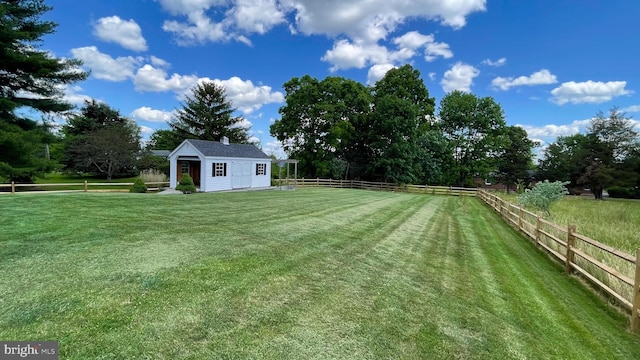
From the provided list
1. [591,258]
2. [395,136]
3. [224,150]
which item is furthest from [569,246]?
[395,136]

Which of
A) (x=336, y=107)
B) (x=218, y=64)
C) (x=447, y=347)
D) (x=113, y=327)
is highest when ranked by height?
(x=218, y=64)

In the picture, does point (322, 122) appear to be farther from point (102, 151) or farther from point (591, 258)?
point (591, 258)

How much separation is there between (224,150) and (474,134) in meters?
29.5

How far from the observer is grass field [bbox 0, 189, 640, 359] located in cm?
283

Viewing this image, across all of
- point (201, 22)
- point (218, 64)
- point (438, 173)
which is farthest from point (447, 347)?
point (438, 173)

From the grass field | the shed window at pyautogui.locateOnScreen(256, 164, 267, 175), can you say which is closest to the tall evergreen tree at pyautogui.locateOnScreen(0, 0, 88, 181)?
the grass field

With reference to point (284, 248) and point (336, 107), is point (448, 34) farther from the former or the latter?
point (284, 248)

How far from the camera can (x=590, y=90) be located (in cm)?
2667

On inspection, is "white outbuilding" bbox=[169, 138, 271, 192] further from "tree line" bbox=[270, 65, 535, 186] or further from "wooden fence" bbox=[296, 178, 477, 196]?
"tree line" bbox=[270, 65, 535, 186]

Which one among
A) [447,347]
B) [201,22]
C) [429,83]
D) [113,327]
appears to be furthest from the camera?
[429,83]

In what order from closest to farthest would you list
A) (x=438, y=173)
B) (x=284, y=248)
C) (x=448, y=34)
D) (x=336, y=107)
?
(x=284, y=248) → (x=448, y=34) → (x=336, y=107) → (x=438, y=173)

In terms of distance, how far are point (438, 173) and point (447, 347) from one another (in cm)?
3238

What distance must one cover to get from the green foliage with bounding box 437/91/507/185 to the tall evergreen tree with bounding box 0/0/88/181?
35.2 metres

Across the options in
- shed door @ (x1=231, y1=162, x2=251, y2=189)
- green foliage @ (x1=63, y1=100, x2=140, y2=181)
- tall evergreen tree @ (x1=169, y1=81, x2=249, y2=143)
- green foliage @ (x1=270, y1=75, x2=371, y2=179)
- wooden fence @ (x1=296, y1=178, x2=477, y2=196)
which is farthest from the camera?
tall evergreen tree @ (x1=169, y1=81, x2=249, y2=143)
